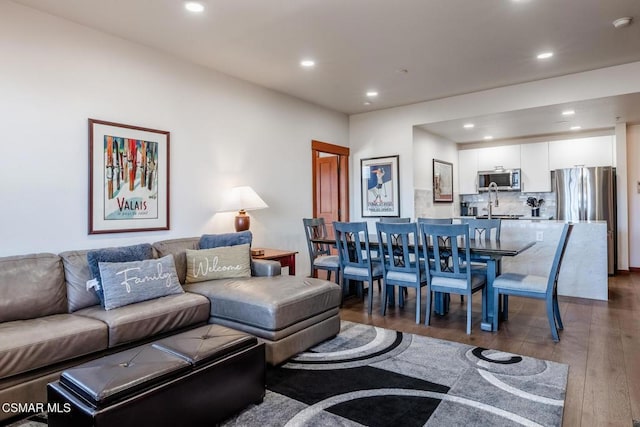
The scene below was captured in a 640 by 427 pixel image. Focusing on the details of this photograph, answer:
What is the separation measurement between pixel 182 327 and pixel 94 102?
2132 mm

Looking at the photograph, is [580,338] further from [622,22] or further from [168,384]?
[168,384]

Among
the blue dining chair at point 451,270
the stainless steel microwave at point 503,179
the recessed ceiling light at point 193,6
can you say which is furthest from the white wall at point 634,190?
the recessed ceiling light at point 193,6

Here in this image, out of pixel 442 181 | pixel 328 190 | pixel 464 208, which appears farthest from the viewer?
pixel 464 208

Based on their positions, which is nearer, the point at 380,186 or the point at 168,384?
the point at 168,384

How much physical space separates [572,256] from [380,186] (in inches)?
111

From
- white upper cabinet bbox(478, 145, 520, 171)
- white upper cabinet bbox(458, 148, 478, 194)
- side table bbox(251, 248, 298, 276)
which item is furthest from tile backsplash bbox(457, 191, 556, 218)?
side table bbox(251, 248, 298, 276)

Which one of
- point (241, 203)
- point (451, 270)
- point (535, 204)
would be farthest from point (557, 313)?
point (535, 204)

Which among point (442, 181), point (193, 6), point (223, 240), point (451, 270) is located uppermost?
point (193, 6)

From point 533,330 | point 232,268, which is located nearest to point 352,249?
point 232,268

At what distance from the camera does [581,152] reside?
658cm

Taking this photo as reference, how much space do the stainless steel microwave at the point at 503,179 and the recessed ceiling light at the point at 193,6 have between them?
6.11m

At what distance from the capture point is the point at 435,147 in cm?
686

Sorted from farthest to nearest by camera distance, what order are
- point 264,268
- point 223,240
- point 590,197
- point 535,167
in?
point 535,167 < point 590,197 < point 223,240 < point 264,268

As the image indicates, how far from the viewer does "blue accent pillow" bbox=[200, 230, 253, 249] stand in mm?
3807
